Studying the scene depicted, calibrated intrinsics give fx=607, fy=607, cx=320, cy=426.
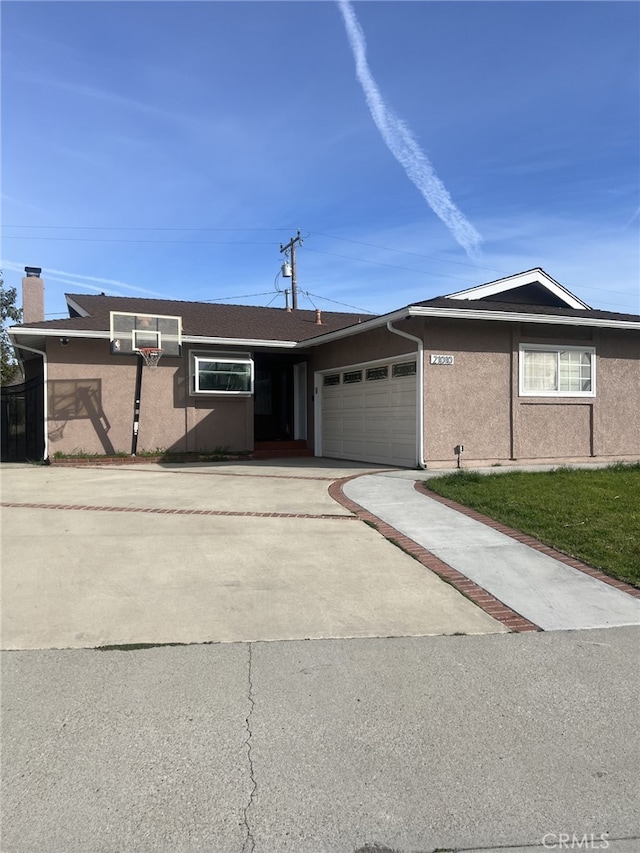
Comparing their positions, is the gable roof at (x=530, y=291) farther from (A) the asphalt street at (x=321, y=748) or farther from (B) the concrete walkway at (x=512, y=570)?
(A) the asphalt street at (x=321, y=748)

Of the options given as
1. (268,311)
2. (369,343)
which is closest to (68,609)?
(369,343)

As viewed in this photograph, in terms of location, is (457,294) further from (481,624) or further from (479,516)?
(481,624)

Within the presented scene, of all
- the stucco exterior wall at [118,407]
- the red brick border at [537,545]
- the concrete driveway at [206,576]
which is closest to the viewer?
the concrete driveway at [206,576]

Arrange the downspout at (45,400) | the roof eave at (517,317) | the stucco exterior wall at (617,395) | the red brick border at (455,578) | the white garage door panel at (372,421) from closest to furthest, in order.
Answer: the red brick border at (455,578), the roof eave at (517,317), the white garage door panel at (372,421), the stucco exterior wall at (617,395), the downspout at (45,400)

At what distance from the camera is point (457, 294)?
45.6 ft

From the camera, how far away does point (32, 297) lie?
61.5 ft

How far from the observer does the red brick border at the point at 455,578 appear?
15.6ft

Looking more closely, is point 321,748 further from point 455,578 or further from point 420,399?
point 420,399

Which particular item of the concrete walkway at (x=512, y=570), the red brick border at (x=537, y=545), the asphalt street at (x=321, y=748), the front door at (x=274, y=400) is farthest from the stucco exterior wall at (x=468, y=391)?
the asphalt street at (x=321, y=748)

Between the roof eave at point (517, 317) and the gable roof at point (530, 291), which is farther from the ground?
the gable roof at point (530, 291)

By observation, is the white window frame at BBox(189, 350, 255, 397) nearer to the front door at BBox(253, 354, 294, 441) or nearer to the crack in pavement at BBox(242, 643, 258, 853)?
the front door at BBox(253, 354, 294, 441)

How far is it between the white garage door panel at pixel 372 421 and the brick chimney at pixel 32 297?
938cm

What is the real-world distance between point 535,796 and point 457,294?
40.5 ft

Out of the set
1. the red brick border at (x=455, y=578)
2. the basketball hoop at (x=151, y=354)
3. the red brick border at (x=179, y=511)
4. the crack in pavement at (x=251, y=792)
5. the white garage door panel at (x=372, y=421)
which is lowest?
the crack in pavement at (x=251, y=792)
